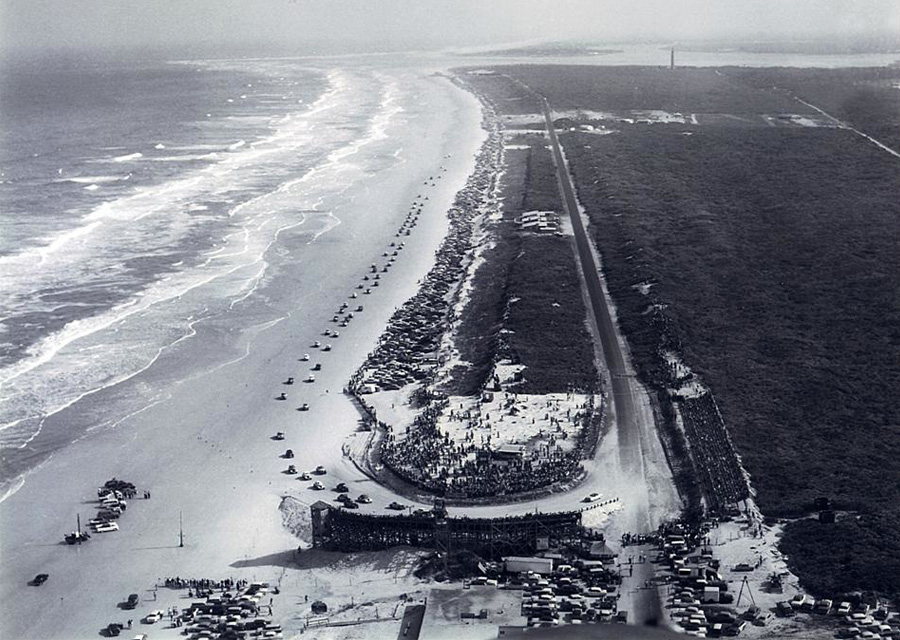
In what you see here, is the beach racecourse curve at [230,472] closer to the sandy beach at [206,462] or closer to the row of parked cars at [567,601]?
the sandy beach at [206,462]

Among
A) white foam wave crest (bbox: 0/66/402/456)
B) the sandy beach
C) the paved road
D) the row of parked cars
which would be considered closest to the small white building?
the row of parked cars

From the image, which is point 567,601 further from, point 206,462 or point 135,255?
point 135,255

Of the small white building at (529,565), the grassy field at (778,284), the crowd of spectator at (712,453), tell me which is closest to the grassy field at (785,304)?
the grassy field at (778,284)

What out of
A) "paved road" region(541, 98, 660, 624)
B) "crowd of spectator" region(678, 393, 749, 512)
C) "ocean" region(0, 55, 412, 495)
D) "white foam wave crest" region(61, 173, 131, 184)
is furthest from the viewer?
"white foam wave crest" region(61, 173, 131, 184)

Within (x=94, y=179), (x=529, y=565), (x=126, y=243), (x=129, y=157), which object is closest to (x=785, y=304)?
(x=529, y=565)

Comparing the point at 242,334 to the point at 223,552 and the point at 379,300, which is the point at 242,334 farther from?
the point at 223,552

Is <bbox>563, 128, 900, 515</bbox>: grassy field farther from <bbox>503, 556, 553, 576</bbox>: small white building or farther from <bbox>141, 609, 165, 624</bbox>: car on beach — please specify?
<bbox>141, 609, 165, 624</bbox>: car on beach
